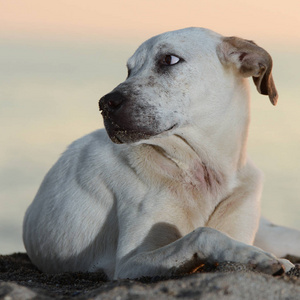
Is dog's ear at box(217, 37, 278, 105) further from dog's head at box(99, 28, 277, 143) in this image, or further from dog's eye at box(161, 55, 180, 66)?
dog's eye at box(161, 55, 180, 66)

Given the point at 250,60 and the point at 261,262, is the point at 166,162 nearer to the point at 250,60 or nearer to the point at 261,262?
the point at 250,60

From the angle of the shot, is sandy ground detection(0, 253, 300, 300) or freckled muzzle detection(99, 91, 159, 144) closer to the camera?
sandy ground detection(0, 253, 300, 300)

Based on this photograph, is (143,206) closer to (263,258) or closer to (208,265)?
(208,265)

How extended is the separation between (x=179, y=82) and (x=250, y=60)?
0.64 meters

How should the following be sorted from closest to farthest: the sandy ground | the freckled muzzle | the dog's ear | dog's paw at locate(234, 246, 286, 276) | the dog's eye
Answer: the sandy ground, dog's paw at locate(234, 246, 286, 276), the freckled muzzle, the dog's eye, the dog's ear

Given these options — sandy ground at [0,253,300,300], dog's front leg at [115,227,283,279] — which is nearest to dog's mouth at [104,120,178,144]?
dog's front leg at [115,227,283,279]

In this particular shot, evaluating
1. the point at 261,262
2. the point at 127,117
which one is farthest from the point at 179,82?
the point at 261,262

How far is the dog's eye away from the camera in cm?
471

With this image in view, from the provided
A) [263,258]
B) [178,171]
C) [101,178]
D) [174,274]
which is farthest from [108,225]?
[263,258]

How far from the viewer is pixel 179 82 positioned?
15.1ft

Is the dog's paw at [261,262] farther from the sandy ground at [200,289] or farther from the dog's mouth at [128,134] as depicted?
the dog's mouth at [128,134]

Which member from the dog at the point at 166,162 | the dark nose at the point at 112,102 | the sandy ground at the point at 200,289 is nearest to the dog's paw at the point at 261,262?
the sandy ground at the point at 200,289

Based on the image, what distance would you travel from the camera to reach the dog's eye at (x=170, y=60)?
15.5 feet

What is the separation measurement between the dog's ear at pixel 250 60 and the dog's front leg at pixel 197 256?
1473 millimetres
